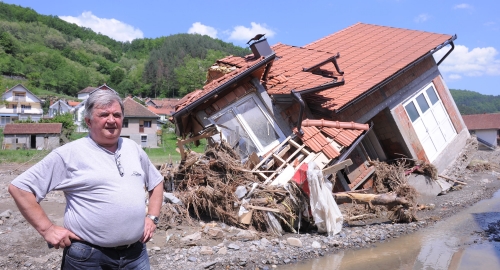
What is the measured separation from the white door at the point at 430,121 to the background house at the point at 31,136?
37.6 meters

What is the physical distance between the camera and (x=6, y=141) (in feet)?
133

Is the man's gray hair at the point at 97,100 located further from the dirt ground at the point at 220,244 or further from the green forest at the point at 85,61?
the green forest at the point at 85,61

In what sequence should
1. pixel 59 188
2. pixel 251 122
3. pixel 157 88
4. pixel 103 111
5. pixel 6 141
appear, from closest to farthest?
pixel 59 188, pixel 103 111, pixel 251 122, pixel 6 141, pixel 157 88

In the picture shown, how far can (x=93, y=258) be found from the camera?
272cm

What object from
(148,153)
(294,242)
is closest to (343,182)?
(294,242)

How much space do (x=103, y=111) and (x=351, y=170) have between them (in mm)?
9326

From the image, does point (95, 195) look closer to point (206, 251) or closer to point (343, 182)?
point (206, 251)

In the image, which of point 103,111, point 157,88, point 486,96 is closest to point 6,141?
point 103,111

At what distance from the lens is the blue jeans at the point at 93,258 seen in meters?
2.70

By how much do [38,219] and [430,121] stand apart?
515 inches

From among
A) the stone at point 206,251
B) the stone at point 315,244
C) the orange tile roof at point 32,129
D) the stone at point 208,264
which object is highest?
the orange tile roof at point 32,129

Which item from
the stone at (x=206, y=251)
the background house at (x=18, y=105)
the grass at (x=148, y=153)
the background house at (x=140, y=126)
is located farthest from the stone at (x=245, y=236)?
the background house at (x=18, y=105)

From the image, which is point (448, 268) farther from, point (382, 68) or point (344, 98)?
point (382, 68)

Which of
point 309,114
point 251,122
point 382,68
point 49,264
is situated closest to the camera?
point 49,264
